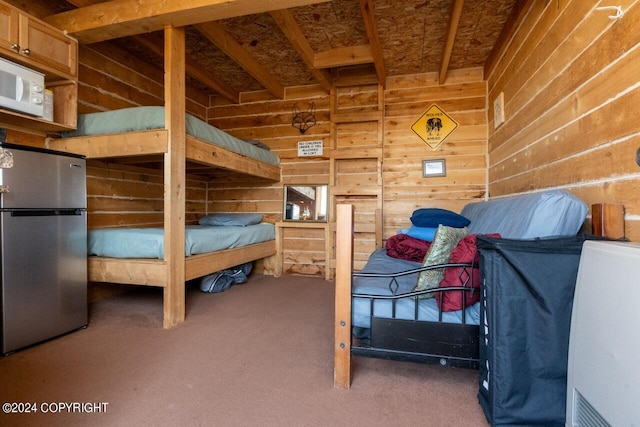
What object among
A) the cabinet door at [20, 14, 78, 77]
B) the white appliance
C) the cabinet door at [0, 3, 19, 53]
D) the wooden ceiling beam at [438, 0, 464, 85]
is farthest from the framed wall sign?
the cabinet door at [0, 3, 19, 53]

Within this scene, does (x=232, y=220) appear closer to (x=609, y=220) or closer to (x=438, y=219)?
(x=438, y=219)

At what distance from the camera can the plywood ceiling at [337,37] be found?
230cm

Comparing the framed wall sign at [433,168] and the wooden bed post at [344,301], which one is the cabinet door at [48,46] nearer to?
the wooden bed post at [344,301]

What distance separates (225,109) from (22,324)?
10.4ft

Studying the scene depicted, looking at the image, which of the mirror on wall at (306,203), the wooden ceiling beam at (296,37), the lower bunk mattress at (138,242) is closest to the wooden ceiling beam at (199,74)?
the wooden ceiling beam at (296,37)

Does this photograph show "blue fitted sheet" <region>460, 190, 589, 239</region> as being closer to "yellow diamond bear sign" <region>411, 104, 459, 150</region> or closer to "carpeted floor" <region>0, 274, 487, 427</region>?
"carpeted floor" <region>0, 274, 487, 427</region>

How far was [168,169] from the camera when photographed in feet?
6.86

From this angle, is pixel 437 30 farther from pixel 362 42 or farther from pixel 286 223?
pixel 286 223

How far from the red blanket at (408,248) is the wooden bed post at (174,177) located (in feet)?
5.40

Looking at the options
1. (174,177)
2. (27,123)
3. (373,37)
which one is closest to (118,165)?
(27,123)

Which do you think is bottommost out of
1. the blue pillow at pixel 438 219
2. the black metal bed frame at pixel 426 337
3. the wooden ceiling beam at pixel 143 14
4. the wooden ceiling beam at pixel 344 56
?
the black metal bed frame at pixel 426 337

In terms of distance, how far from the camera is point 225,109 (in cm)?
412

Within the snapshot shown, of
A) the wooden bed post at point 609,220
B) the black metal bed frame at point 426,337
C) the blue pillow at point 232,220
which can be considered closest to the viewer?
the wooden bed post at point 609,220

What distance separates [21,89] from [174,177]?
97 cm
